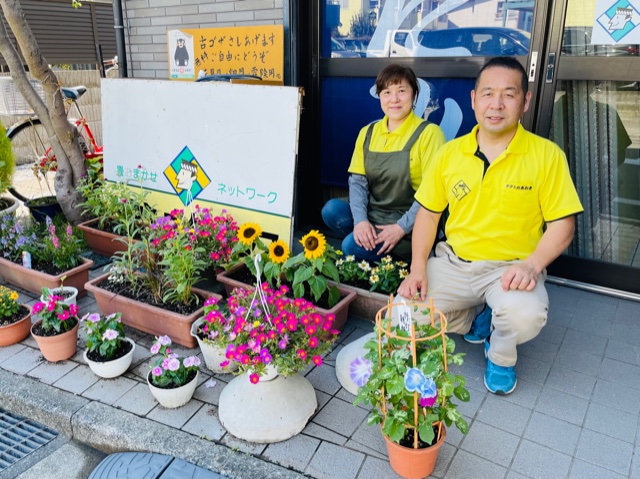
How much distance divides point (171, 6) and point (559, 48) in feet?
11.3

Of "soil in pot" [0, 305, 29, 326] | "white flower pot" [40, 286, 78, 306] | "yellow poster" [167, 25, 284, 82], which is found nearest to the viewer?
"soil in pot" [0, 305, 29, 326]

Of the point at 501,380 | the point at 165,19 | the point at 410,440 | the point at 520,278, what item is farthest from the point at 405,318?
the point at 165,19

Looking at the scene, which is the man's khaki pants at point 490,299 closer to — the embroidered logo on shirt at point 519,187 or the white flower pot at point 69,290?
the embroidered logo on shirt at point 519,187

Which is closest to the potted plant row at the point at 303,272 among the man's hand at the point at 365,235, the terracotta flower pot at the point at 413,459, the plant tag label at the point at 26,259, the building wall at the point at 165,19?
the man's hand at the point at 365,235

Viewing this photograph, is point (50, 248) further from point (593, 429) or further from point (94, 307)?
point (593, 429)

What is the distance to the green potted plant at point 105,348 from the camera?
274cm

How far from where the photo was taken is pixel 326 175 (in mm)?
4684

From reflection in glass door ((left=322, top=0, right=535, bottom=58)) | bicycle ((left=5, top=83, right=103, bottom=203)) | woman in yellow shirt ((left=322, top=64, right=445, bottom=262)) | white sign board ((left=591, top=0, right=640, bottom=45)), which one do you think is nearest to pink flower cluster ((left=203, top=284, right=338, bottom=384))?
woman in yellow shirt ((left=322, top=64, right=445, bottom=262))

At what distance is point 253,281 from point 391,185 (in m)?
1.12

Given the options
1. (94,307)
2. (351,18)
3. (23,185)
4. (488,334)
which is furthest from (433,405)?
(23,185)

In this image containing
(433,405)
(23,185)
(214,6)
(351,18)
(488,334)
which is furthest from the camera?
(23,185)

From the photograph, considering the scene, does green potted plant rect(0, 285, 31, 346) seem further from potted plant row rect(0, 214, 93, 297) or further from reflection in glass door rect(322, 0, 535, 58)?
reflection in glass door rect(322, 0, 535, 58)

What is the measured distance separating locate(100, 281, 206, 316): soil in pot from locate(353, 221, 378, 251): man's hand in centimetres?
106

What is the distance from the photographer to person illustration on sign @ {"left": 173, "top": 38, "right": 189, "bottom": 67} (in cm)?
477
